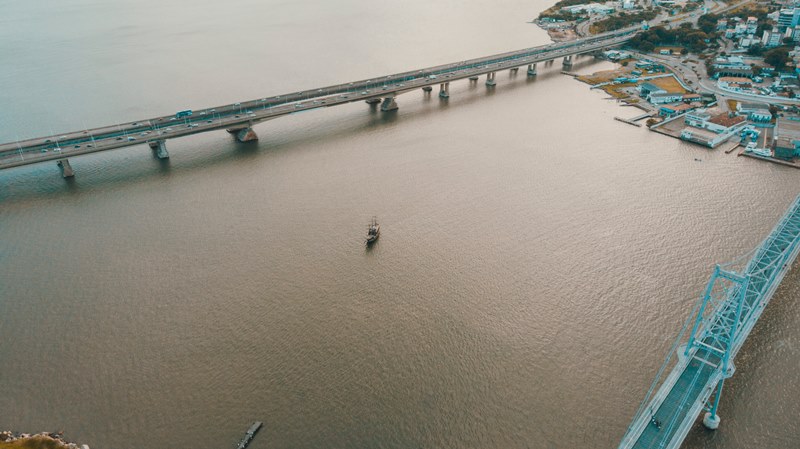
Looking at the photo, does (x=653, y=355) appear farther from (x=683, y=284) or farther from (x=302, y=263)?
(x=302, y=263)

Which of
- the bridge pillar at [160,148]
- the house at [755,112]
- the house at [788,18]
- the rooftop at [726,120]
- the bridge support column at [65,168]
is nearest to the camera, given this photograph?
the bridge support column at [65,168]

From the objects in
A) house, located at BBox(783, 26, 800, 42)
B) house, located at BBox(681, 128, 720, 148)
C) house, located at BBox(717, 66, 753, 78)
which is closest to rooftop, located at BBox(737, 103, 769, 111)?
house, located at BBox(681, 128, 720, 148)

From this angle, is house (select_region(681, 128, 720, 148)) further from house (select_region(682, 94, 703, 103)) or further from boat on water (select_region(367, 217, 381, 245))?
boat on water (select_region(367, 217, 381, 245))

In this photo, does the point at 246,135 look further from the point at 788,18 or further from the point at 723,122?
the point at 788,18

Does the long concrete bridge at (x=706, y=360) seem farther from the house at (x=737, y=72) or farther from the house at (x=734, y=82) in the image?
the house at (x=737, y=72)

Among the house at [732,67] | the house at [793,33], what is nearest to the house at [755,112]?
the house at [732,67]

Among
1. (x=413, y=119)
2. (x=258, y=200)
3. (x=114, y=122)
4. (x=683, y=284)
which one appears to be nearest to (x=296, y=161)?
(x=258, y=200)

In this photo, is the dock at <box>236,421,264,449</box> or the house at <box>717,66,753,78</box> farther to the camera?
the house at <box>717,66,753,78</box>
